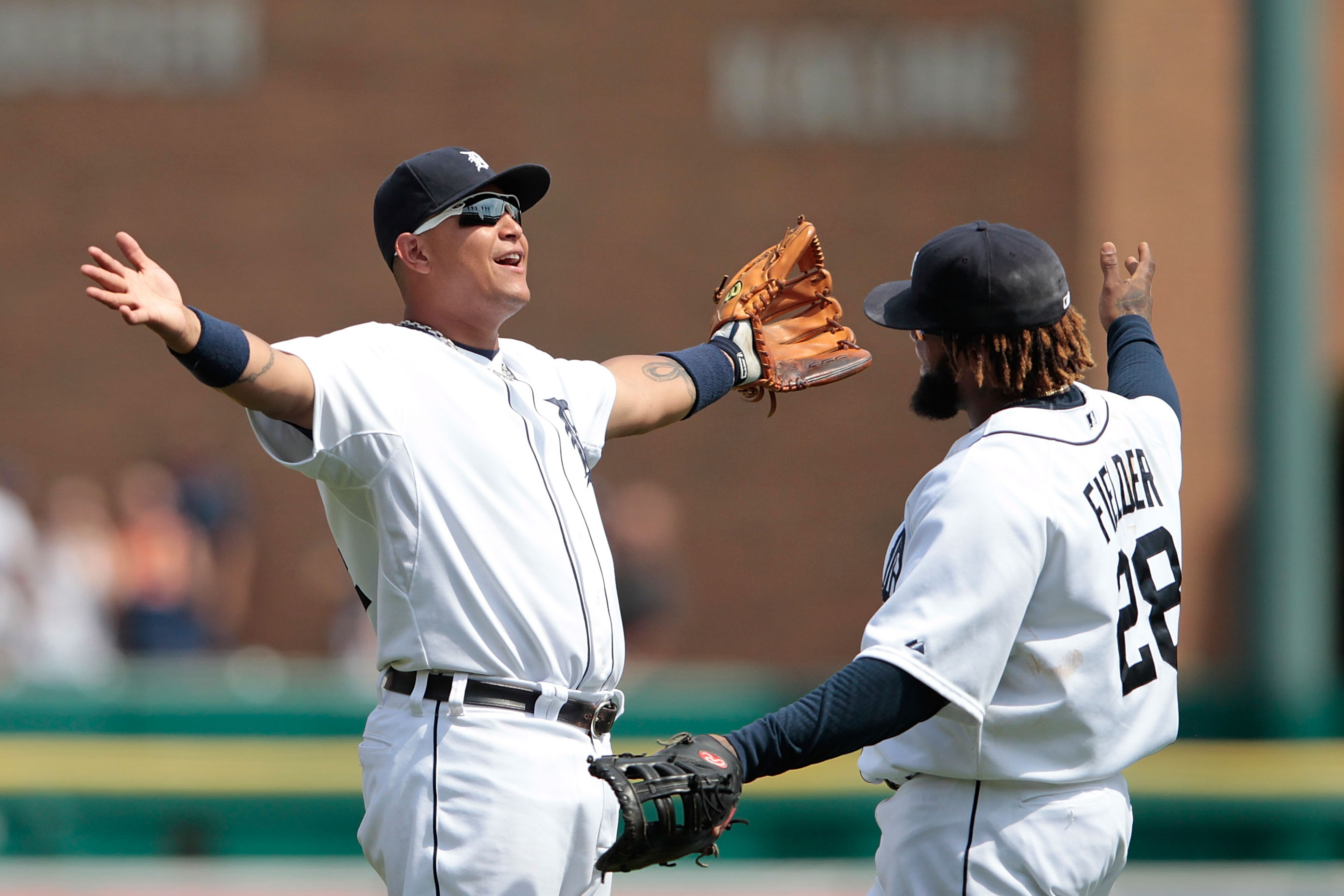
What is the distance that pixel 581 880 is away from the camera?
3.32 m

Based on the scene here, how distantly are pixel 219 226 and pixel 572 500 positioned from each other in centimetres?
1184

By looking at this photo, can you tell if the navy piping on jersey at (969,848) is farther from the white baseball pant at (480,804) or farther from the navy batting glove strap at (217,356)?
the navy batting glove strap at (217,356)

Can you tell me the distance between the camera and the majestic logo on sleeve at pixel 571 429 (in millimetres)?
3613

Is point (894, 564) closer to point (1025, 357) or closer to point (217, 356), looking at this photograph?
point (1025, 357)

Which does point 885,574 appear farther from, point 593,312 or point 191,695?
point 593,312

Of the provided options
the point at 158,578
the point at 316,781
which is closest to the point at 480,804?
the point at 316,781

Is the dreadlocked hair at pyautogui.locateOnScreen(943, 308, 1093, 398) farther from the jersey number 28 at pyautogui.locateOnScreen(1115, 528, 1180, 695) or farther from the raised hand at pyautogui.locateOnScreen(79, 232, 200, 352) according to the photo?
the raised hand at pyautogui.locateOnScreen(79, 232, 200, 352)

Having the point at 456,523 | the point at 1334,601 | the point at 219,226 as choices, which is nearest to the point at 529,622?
the point at 456,523

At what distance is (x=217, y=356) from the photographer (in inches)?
119

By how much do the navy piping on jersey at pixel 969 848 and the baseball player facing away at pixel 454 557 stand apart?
0.75m

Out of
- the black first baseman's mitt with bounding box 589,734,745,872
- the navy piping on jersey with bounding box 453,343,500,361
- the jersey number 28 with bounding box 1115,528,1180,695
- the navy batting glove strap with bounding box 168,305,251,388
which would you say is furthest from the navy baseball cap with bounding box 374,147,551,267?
the jersey number 28 with bounding box 1115,528,1180,695

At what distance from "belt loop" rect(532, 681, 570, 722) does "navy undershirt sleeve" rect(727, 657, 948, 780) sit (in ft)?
1.72

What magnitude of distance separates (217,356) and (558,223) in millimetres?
11464

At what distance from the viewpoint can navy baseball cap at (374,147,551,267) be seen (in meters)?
3.54
